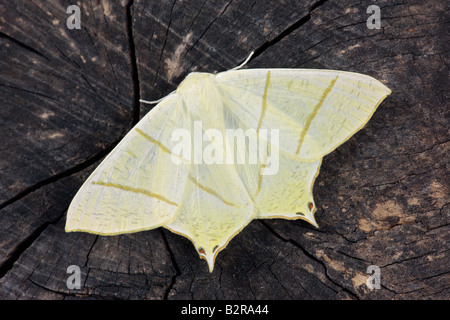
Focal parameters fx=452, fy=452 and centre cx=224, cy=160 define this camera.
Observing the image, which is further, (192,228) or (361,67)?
(361,67)

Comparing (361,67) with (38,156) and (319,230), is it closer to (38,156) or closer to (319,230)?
(319,230)

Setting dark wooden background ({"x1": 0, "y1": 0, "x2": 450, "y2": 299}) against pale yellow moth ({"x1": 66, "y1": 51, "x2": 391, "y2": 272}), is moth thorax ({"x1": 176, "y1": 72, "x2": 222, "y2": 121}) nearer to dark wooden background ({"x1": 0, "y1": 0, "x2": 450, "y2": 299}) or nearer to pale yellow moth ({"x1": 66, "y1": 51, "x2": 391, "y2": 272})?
pale yellow moth ({"x1": 66, "y1": 51, "x2": 391, "y2": 272})

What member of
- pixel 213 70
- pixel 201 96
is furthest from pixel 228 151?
pixel 213 70

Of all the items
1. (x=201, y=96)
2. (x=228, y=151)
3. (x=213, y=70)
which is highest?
(x=213, y=70)

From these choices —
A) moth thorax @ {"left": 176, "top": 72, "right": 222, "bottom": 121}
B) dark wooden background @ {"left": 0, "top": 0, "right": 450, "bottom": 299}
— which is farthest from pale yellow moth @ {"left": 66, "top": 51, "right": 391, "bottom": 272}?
dark wooden background @ {"left": 0, "top": 0, "right": 450, "bottom": 299}

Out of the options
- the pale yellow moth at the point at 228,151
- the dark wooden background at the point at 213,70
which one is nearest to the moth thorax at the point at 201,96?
the pale yellow moth at the point at 228,151

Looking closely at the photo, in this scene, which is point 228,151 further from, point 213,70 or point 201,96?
point 213,70

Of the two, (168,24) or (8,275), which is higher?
(168,24)

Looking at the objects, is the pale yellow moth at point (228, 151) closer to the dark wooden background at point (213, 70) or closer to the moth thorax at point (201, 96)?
the moth thorax at point (201, 96)

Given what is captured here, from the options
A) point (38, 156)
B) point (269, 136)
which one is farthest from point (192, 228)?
point (38, 156)
